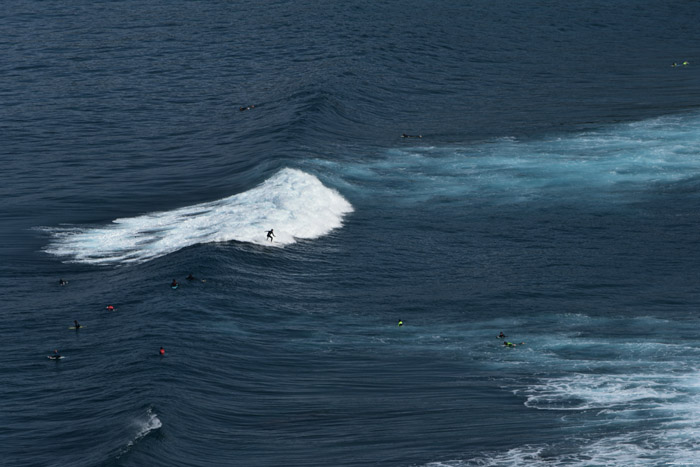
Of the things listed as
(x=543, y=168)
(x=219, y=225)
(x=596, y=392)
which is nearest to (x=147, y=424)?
(x=596, y=392)

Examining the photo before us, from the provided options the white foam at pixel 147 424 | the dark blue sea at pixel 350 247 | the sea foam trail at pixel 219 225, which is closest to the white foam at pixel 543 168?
the dark blue sea at pixel 350 247

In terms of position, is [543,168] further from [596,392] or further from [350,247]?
[596,392]

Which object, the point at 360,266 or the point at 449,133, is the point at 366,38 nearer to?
the point at 449,133

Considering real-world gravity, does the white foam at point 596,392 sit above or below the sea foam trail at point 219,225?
below

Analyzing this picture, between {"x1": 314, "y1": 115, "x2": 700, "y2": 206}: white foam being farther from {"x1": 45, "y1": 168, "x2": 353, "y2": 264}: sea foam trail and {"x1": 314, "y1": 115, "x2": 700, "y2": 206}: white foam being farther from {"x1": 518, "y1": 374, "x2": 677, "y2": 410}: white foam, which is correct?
{"x1": 518, "y1": 374, "x2": 677, "y2": 410}: white foam

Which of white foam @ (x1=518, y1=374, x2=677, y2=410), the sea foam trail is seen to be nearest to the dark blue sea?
white foam @ (x1=518, y1=374, x2=677, y2=410)

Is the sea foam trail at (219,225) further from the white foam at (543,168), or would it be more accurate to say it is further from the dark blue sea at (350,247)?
the white foam at (543,168)

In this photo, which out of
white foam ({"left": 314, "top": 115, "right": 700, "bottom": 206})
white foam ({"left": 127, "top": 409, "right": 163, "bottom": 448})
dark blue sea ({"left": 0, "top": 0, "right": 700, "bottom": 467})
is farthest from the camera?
white foam ({"left": 314, "top": 115, "right": 700, "bottom": 206})
